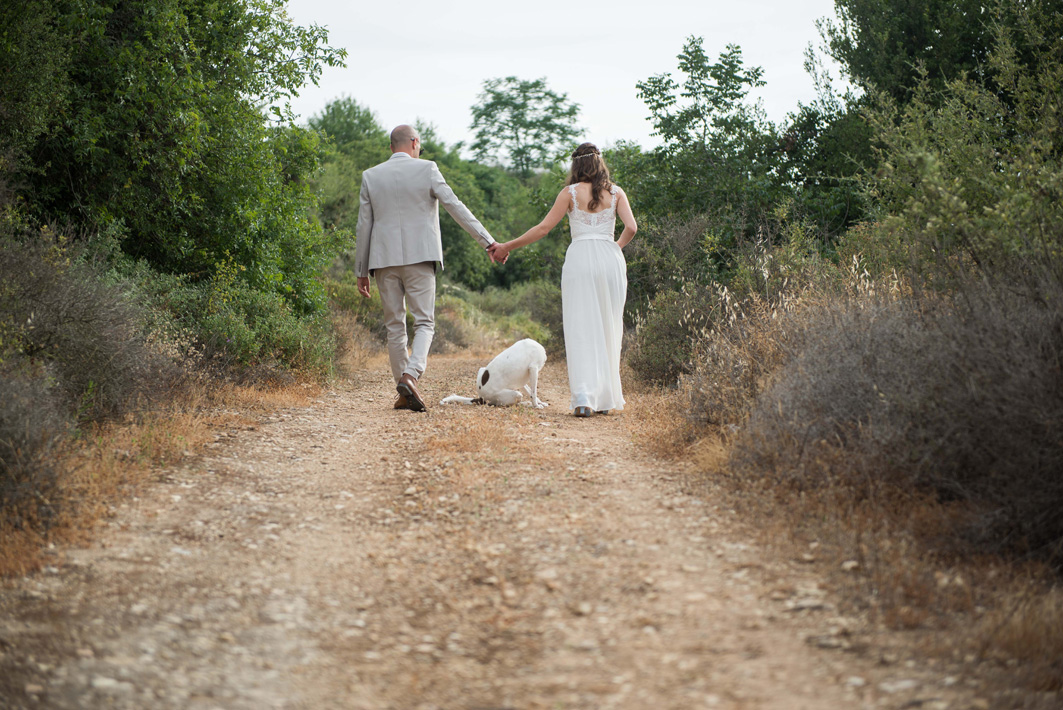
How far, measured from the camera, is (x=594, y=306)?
7.60m

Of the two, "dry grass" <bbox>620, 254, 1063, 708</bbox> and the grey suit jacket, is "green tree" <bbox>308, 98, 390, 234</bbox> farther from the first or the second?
"dry grass" <bbox>620, 254, 1063, 708</bbox>

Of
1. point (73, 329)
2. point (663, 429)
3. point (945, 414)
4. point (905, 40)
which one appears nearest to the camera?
point (945, 414)

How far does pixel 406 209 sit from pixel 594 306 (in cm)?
200

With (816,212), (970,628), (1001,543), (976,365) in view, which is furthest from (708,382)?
(816,212)

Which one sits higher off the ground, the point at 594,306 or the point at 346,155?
the point at 346,155

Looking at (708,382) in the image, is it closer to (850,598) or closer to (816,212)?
(850,598)

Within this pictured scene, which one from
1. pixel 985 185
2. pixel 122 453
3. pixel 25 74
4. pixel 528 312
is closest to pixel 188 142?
pixel 25 74

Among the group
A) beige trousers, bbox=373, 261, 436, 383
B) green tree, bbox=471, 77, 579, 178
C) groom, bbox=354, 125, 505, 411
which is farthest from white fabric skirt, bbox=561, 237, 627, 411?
green tree, bbox=471, 77, 579, 178

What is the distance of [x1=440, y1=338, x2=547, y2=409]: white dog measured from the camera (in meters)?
7.62

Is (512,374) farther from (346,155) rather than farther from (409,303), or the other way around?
(346,155)

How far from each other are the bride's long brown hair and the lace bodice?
0.07 metres

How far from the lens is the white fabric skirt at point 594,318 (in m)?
7.51

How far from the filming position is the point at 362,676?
2.77 meters

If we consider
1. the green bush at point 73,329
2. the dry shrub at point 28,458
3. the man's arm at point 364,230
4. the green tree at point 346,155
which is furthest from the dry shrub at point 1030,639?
the green tree at point 346,155
